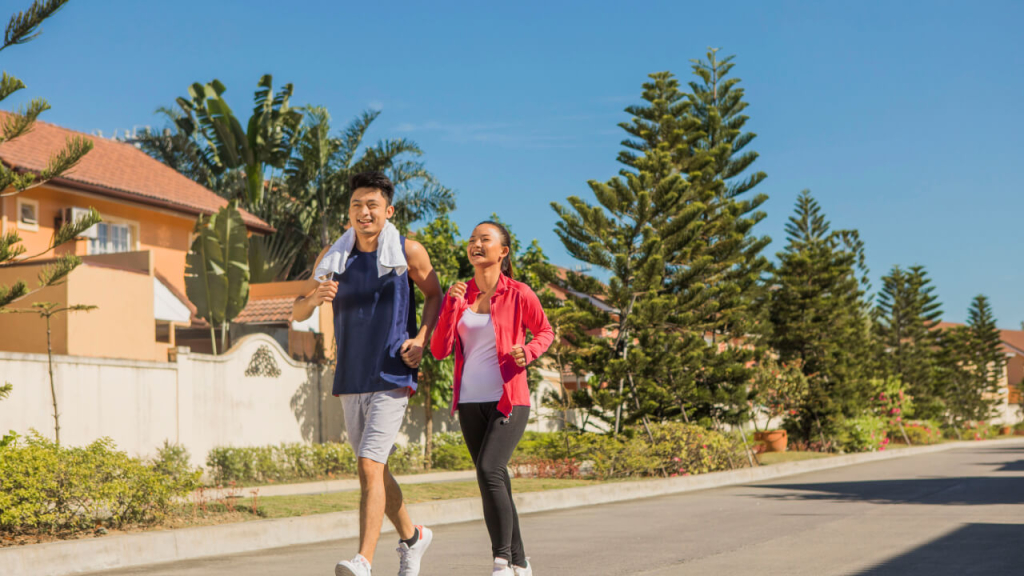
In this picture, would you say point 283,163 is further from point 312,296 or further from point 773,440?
point 312,296

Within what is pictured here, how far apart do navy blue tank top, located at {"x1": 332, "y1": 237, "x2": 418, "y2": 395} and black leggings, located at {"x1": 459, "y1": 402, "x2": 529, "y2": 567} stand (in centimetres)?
41

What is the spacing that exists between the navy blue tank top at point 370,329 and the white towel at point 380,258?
36 millimetres

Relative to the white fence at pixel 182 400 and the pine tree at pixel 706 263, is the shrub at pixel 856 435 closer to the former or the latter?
the pine tree at pixel 706 263

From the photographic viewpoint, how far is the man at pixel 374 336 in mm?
5039

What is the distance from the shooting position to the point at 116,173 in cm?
2625

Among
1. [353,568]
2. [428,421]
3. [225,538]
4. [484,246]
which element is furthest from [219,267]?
[353,568]

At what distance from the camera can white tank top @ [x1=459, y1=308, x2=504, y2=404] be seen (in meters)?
5.27

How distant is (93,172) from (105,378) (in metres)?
11.7

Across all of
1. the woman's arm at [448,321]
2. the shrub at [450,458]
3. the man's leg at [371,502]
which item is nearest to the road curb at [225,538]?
the man's leg at [371,502]

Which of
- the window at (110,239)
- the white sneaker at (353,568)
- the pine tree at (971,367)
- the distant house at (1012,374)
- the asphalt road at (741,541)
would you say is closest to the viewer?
the white sneaker at (353,568)

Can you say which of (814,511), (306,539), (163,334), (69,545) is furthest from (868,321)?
(69,545)

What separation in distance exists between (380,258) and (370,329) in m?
0.38

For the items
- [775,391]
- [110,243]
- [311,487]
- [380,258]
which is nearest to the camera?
[380,258]

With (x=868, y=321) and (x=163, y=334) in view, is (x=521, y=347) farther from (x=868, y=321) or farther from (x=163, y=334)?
(x=868, y=321)
